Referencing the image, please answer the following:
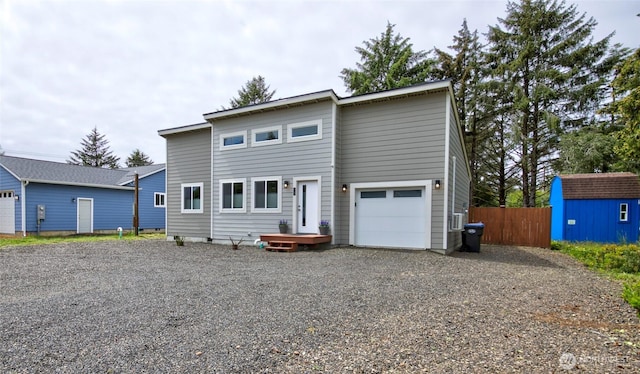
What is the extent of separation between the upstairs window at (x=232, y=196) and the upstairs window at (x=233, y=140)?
127cm

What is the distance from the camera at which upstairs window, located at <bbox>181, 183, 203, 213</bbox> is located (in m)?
12.7

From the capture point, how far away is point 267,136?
11.1 meters

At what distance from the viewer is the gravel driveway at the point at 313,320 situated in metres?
2.54

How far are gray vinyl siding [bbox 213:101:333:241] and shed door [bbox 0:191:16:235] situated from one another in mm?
11500

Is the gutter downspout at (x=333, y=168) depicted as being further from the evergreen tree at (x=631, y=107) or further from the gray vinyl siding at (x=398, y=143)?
the evergreen tree at (x=631, y=107)

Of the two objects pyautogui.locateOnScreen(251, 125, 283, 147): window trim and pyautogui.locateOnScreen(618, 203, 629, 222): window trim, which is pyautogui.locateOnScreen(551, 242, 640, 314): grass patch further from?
pyautogui.locateOnScreen(251, 125, 283, 147): window trim

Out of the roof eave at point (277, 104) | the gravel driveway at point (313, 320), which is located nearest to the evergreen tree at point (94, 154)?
the roof eave at point (277, 104)

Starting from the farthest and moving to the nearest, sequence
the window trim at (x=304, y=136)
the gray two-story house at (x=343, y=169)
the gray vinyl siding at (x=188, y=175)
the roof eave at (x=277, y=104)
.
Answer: the gray vinyl siding at (x=188, y=175) < the window trim at (x=304, y=136) < the roof eave at (x=277, y=104) < the gray two-story house at (x=343, y=169)

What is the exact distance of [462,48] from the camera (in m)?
21.2

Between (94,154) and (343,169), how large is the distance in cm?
4446

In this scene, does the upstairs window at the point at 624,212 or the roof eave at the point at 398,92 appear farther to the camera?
the upstairs window at the point at 624,212

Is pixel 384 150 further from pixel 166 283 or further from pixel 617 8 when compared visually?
pixel 617 8

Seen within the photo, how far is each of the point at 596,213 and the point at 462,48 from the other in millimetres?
13354


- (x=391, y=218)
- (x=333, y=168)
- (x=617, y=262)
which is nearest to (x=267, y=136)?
(x=333, y=168)
